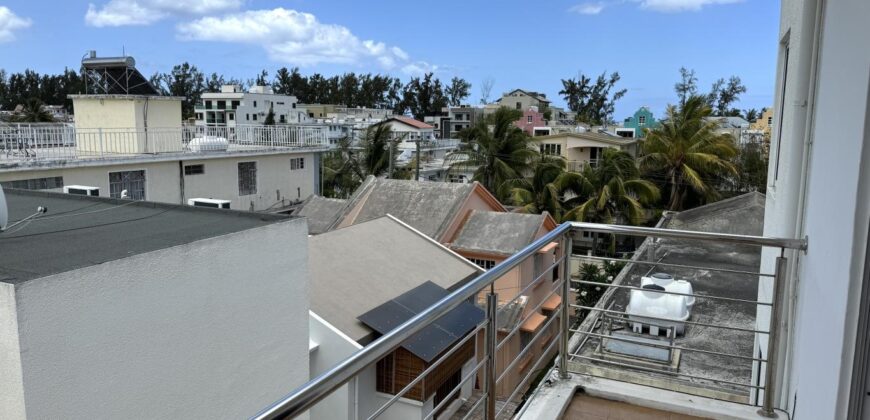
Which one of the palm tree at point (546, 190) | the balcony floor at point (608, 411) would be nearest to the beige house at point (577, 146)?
the palm tree at point (546, 190)

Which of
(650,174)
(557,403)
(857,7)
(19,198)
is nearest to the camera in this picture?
(857,7)

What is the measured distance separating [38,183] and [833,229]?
1860 cm

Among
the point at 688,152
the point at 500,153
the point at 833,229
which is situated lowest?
the point at 500,153

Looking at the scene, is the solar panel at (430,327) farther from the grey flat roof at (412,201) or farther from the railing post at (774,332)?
the grey flat roof at (412,201)

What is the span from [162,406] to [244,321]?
138cm

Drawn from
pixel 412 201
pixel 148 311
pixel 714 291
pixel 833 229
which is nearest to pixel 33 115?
pixel 412 201

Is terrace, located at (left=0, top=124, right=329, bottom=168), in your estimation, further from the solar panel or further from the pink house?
the pink house

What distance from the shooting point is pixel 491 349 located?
216cm

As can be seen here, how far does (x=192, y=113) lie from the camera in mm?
71875

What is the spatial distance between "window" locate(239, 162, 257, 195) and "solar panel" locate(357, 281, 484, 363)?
42.6 feet

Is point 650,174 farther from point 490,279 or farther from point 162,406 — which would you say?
point 490,279

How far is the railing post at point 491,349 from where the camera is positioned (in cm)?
210

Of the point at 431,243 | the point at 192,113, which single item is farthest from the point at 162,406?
the point at 192,113

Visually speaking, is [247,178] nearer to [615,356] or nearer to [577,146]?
[615,356]
